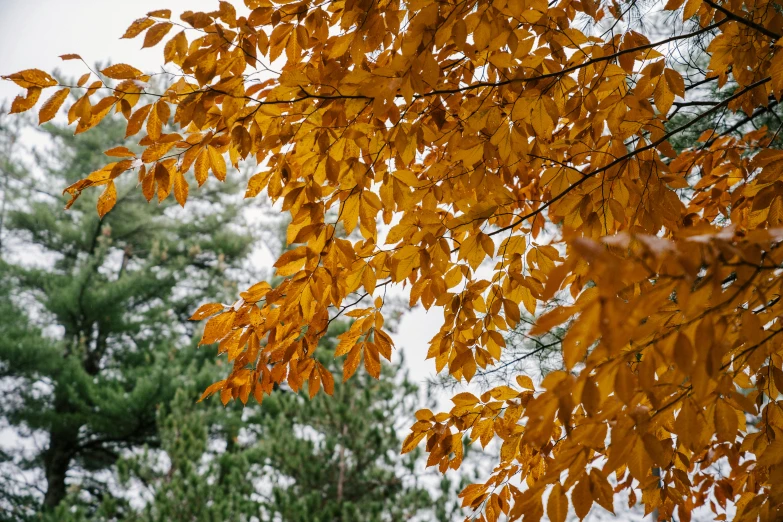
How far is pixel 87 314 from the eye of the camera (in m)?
9.26

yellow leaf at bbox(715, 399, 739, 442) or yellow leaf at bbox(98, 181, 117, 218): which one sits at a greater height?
yellow leaf at bbox(98, 181, 117, 218)

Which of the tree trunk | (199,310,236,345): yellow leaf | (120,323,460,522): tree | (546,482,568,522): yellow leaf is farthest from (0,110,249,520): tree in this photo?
(546,482,568,522): yellow leaf

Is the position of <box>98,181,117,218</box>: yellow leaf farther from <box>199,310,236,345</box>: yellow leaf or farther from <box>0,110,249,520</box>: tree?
<box>0,110,249,520</box>: tree

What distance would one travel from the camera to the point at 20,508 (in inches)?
308

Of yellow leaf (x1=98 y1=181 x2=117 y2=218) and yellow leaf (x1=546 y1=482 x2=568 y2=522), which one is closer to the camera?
yellow leaf (x1=546 y1=482 x2=568 y2=522)

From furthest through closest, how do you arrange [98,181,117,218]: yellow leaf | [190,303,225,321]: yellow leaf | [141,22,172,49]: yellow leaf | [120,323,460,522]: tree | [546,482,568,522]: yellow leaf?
[120,323,460,522]: tree
[190,303,225,321]: yellow leaf
[98,181,117,218]: yellow leaf
[141,22,172,49]: yellow leaf
[546,482,568,522]: yellow leaf

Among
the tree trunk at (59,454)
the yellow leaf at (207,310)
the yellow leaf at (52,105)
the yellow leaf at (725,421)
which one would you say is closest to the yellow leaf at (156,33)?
the yellow leaf at (52,105)

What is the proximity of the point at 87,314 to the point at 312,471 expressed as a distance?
5.76 m

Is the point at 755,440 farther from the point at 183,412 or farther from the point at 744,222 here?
the point at 183,412

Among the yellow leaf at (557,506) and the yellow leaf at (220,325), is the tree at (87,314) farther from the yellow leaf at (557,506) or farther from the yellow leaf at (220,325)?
the yellow leaf at (557,506)

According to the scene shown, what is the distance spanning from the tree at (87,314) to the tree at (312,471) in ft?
5.07

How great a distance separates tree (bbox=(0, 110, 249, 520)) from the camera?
830 cm

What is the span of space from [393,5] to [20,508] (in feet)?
31.1

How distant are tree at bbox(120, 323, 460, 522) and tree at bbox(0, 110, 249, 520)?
1546 mm
